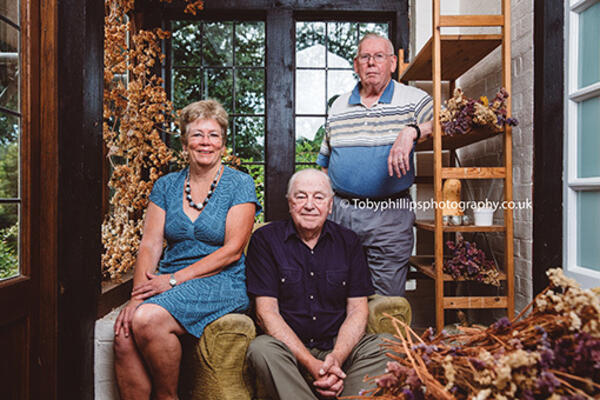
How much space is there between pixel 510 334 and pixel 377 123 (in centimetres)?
171

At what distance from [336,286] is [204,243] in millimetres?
629

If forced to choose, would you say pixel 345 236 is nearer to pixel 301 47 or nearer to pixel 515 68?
pixel 515 68

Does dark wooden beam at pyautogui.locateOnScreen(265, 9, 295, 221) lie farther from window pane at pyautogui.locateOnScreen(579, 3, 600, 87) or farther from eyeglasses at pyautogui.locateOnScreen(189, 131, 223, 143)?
window pane at pyautogui.locateOnScreen(579, 3, 600, 87)

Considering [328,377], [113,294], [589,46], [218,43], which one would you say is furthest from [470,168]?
[218,43]

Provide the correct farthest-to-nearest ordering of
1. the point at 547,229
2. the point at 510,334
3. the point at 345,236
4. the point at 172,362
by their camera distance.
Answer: the point at 345,236 → the point at 547,229 → the point at 172,362 → the point at 510,334

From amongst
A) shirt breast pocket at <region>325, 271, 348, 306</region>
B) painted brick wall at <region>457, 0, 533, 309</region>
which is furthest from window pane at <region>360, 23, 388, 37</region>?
shirt breast pocket at <region>325, 271, 348, 306</region>

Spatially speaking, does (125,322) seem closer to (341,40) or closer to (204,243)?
(204,243)

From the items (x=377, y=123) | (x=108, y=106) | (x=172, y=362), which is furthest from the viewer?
(x=108, y=106)

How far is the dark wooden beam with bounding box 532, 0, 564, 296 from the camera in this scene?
5.86 feet

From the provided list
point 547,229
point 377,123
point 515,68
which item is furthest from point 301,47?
point 547,229

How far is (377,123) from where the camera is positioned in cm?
235

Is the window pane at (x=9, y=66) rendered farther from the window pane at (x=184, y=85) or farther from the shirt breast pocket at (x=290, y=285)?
the window pane at (x=184, y=85)

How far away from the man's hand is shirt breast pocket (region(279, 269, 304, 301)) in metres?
0.66

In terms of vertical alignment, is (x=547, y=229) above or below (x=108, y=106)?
below
